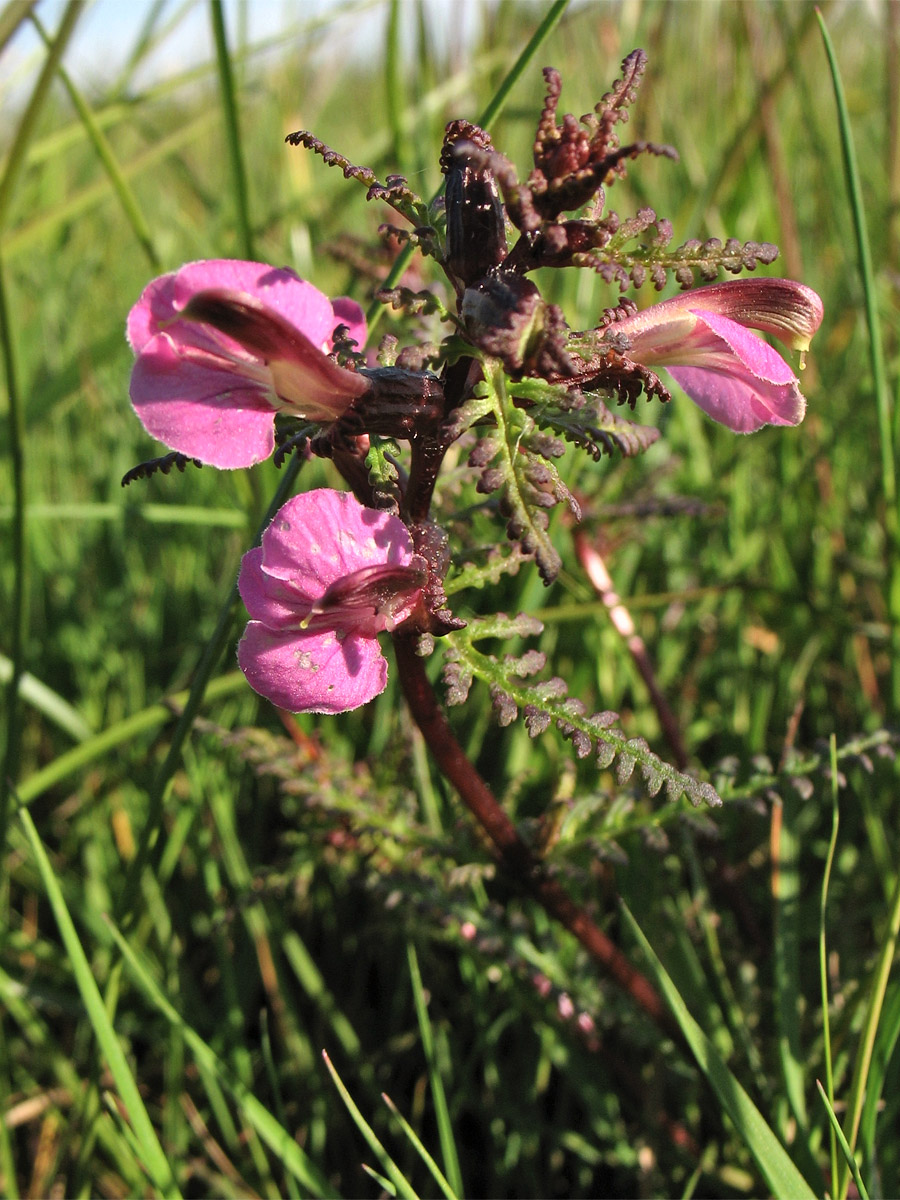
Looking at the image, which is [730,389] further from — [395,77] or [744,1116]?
[395,77]

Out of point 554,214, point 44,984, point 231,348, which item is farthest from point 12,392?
point 44,984

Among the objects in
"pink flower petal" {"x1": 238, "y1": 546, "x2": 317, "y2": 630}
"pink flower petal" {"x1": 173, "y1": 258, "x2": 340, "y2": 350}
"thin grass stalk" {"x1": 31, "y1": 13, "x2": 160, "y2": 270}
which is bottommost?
"pink flower petal" {"x1": 238, "y1": 546, "x2": 317, "y2": 630}

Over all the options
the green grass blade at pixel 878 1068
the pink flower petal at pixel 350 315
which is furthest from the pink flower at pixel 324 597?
the green grass blade at pixel 878 1068

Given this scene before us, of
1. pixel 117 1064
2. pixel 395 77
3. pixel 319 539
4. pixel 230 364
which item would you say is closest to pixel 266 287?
pixel 230 364

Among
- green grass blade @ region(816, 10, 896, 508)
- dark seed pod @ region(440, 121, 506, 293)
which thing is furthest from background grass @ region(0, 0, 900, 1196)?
dark seed pod @ region(440, 121, 506, 293)

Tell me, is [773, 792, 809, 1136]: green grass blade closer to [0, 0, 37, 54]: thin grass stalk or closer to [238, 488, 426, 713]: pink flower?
[238, 488, 426, 713]: pink flower

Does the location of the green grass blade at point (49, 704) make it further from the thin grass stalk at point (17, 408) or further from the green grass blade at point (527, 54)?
the green grass blade at point (527, 54)
